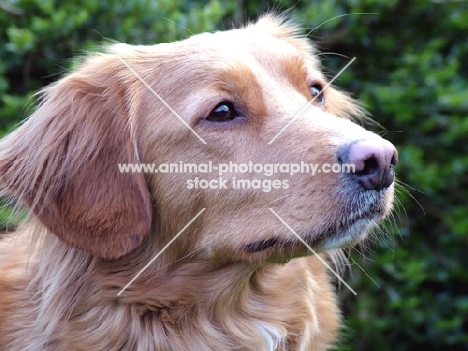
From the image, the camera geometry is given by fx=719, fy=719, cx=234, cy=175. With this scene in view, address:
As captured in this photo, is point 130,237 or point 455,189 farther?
point 455,189

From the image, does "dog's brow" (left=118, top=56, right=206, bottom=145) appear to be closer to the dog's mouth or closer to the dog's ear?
the dog's ear

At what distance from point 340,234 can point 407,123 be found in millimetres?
2816

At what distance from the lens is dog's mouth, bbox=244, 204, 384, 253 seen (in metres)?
2.96

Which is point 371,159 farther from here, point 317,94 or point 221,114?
point 317,94

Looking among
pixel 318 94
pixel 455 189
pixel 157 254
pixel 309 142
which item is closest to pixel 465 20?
pixel 455 189

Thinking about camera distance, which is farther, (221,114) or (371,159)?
(221,114)

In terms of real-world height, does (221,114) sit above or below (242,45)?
below

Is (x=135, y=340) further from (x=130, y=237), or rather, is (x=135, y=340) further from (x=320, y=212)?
(x=320, y=212)

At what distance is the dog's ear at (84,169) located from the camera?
3105 millimetres

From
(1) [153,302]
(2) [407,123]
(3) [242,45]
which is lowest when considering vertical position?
(2) [407,123]

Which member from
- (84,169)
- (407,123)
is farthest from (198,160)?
(407,123)

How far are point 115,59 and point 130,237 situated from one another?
0.92 meters

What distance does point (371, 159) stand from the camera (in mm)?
2809

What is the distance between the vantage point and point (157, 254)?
324cm
